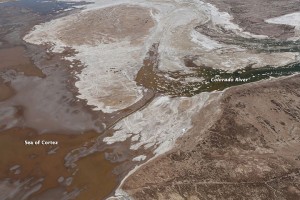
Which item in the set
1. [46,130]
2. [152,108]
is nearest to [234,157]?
[152,108]

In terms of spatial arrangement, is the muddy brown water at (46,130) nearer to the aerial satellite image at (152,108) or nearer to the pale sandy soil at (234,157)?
the aerial satellite image at (152,108)

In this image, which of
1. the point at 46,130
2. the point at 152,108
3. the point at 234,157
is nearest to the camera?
the point at 234,157

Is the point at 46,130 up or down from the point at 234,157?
up

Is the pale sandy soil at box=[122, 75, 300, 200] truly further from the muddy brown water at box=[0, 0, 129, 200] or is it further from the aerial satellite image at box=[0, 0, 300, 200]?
the muddy brown water at box=[0, 0, 129, 200]

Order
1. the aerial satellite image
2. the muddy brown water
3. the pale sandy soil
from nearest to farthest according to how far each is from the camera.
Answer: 1. the pale sandy soil
2. the aerial satellite image
3. the muddy brown water

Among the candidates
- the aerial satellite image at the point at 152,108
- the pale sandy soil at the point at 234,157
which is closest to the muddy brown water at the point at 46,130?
the aerial satellite image at the point at 152,108

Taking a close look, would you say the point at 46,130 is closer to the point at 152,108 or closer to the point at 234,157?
the point at 152,108

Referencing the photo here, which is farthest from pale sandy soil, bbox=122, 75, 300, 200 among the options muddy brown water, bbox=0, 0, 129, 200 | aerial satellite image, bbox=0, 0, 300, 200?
muddy brown water, bbox=0, 0, 129, 200

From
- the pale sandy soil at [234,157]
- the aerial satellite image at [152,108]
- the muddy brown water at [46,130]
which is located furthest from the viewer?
the muddy brown water at [46,130]
